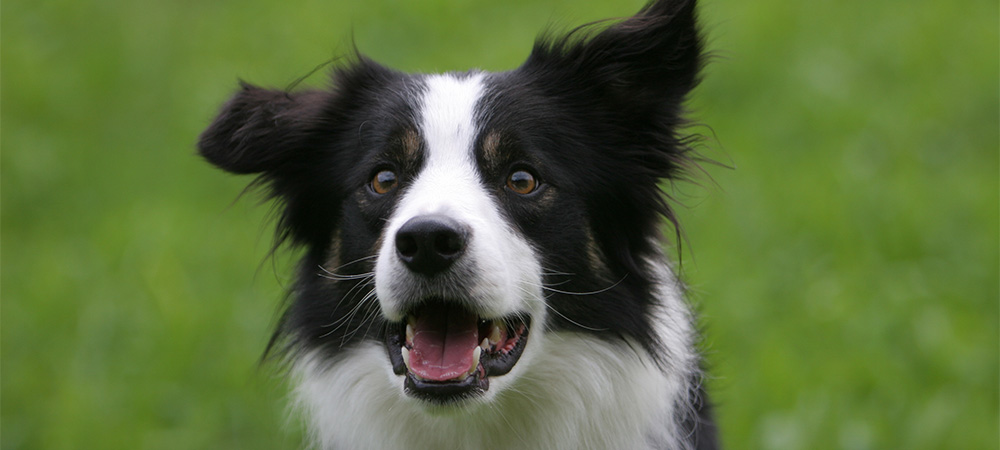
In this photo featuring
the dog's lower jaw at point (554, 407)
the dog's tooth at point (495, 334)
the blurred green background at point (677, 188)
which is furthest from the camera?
the blurred green background at point (677, 188)

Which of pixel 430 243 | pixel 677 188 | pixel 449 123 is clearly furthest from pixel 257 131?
pixel 677 188

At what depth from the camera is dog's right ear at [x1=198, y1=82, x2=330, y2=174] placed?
3.71m

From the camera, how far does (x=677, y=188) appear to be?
386 centimetres

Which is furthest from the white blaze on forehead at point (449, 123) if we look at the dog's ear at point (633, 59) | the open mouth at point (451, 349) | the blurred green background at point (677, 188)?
the blurred green background at point (677, 188)

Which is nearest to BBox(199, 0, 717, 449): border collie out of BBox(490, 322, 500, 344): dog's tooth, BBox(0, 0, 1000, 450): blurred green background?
BBox(490, 322, 500, 344): dog's tooth

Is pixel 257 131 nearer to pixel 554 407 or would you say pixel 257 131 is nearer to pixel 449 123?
pixel 449 123

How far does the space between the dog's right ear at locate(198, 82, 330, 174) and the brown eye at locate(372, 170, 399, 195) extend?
48cm

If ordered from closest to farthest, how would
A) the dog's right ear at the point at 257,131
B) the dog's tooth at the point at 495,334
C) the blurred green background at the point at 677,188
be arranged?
the dog's tooth at the point at 495,334 → the dog's right ear at the point at 257,131 → the blurred green background at the point at 677,188

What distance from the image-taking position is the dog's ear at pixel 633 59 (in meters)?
3.39

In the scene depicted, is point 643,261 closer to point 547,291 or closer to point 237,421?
point 547,291

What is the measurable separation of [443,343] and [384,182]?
0.62m

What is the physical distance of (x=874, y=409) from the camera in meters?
5.07

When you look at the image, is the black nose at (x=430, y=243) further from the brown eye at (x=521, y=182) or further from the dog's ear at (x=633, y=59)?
the dog's ear at (x=633, y=59)

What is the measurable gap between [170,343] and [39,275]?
150 cm
